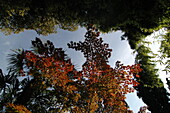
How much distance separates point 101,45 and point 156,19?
96.4 inches

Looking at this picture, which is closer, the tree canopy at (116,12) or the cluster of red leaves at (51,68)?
the cluster of red leaves at (51,68)

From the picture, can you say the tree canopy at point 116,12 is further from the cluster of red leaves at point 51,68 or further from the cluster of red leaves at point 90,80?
the cluster of red leaves at point 51,68

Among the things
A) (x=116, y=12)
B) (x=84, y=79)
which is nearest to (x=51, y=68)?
(x=84, y=79)

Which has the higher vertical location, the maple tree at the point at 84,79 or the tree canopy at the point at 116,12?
the tree canopy at the point at 116,12

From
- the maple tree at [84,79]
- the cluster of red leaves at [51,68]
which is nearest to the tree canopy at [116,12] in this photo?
the maple tree at [84,79]

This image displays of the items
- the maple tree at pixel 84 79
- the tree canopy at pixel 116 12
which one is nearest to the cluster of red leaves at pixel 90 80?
the maple tree at pixel 84 79

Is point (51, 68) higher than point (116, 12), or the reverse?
point (116, 12)

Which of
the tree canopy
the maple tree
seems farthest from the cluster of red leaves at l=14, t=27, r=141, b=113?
the tree canopy

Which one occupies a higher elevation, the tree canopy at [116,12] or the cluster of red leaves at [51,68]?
the tree canopy at [116,12]

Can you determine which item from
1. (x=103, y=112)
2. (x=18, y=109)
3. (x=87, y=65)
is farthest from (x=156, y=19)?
(x=18, y=109)

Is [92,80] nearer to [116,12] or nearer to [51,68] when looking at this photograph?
[51,68]

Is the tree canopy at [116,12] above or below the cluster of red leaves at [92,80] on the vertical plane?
above

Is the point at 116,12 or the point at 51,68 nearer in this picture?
the point at 51,68

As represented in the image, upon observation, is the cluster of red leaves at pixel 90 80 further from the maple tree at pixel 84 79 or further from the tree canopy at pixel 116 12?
the tree canopy at pixel 116 12
